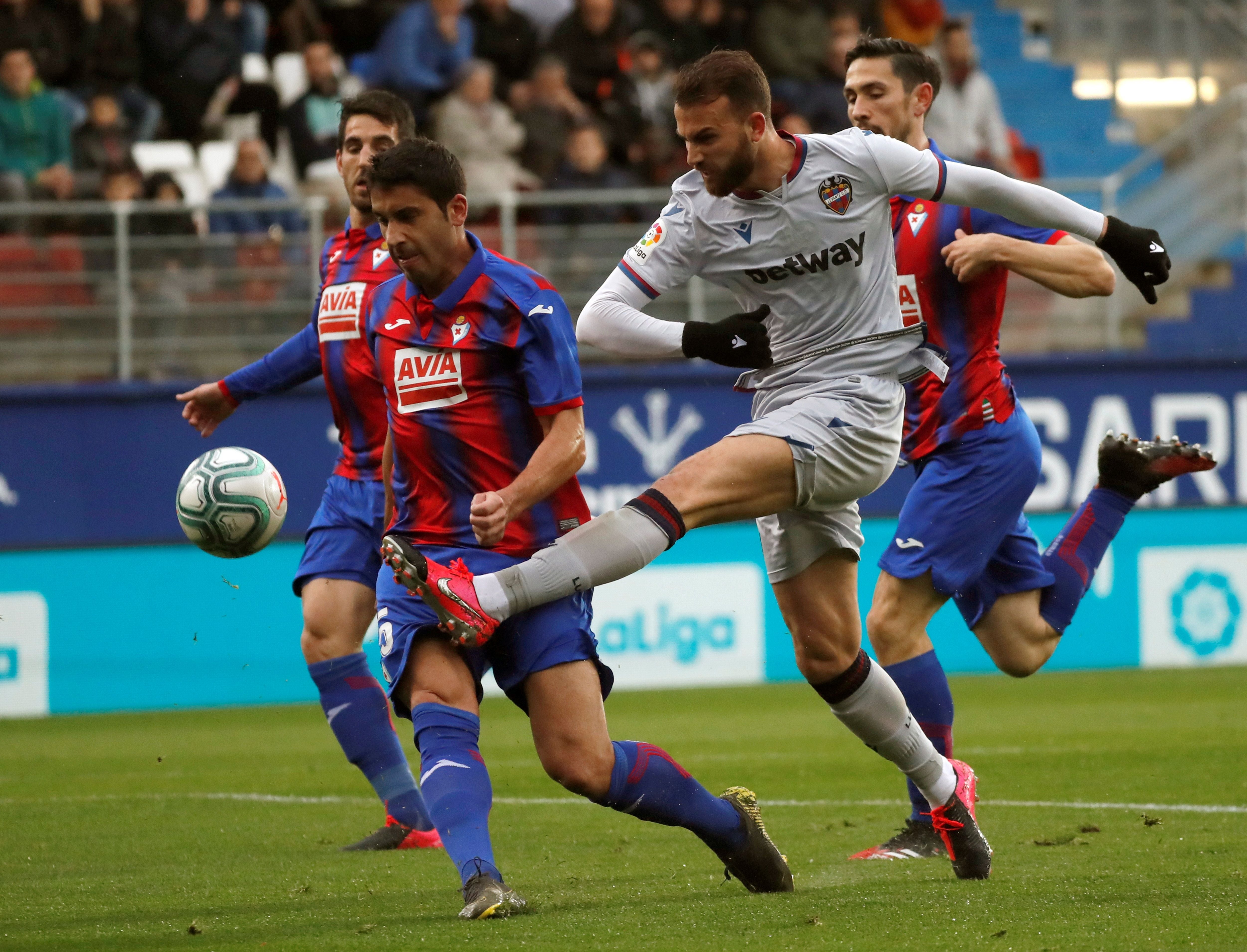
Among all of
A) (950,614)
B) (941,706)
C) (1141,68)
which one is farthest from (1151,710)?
(1141,68)

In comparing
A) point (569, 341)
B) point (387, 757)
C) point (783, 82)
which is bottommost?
point (387, 757)

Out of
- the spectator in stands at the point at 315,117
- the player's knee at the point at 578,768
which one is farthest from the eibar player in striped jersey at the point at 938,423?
the spectator in stands at the point at 315,117

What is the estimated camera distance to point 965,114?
50.9 feet

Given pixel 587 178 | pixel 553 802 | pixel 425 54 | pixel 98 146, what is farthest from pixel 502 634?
pixel 425 54

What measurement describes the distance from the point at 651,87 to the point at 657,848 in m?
10.2

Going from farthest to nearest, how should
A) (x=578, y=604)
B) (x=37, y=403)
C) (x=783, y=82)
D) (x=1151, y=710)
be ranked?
(x=783, y=82) < (x=37, y=403) < (x=1151, y=710) < (x=578, y=604)

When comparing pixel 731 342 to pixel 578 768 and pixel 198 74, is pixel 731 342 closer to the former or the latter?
pixel 578 768

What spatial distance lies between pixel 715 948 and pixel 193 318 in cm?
1021

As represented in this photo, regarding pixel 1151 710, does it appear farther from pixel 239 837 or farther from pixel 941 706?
pixel 239 837

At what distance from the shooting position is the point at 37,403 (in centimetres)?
1311

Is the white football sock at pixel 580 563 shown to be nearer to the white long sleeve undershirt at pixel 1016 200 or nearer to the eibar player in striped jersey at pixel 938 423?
the white long sleeve undershirt at pixel 1016 200

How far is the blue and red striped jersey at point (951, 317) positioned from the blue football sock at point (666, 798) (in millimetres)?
1831

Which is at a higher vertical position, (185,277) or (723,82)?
(723,82)

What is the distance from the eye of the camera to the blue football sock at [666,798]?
15.6ft
